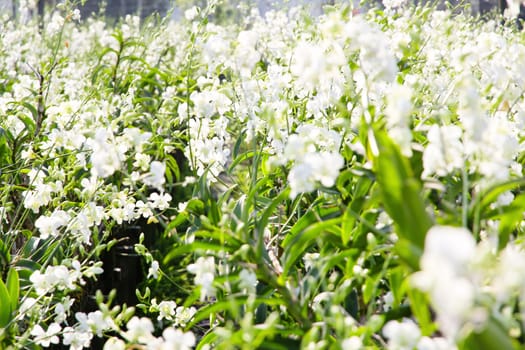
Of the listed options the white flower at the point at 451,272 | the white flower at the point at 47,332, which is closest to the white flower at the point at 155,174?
the white flower at the point at 47,332

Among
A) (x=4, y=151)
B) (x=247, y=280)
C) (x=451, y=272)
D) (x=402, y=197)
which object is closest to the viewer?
(x=451, y=272)

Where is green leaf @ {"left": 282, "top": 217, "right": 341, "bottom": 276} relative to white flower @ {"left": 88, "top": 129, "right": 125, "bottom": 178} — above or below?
below

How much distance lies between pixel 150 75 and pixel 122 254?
4.54ft

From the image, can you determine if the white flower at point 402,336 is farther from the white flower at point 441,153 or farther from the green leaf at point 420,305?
the white flower at point 441,153

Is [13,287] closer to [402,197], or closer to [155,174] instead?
[155,174]

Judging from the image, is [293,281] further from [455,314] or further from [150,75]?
[150,75]

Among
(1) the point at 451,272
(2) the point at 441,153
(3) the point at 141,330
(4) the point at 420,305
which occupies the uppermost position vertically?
(2) the point at 441,153

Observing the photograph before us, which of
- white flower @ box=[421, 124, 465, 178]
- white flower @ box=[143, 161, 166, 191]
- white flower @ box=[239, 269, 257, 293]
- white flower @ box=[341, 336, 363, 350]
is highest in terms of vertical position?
white flower @ box=[421, 124, 465, 178]

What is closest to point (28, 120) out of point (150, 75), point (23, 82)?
point (23, 82)

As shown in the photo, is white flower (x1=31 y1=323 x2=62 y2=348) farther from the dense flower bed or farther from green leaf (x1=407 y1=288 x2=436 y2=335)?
green leaf (x1=407 y1=288 x2=436 y2=335)

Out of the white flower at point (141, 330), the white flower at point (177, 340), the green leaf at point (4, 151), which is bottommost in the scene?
the white flower at point (141, 330)

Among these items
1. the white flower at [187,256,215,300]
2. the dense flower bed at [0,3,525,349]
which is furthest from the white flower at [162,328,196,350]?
the white flower at [187,256,215,300]

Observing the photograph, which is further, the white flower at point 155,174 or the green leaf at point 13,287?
the green leaf at point 13,287

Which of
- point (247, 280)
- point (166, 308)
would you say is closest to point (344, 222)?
point (247, 280)
